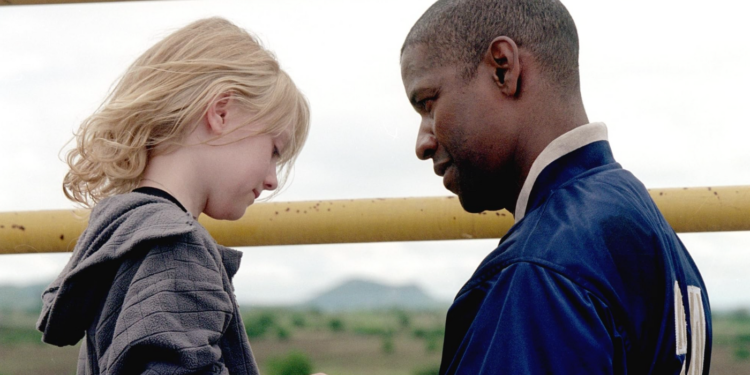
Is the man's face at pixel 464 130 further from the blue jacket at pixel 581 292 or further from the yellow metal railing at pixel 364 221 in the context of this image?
the yellow metal railing at pixel 364 221

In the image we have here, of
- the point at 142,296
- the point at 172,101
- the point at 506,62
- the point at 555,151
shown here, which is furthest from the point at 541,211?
the point at 172,101

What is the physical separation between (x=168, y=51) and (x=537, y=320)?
0.91 m

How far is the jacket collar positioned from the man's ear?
101 mm

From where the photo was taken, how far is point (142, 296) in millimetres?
1078

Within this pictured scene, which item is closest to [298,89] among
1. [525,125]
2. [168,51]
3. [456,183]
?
[168,51]

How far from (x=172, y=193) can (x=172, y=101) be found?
0.18 metres

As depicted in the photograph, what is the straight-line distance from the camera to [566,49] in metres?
1.18

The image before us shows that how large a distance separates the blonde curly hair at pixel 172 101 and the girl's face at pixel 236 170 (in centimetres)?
3

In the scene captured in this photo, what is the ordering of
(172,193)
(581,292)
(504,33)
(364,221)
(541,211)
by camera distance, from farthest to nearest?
(364,221)
(172,193)
(504,33)
(541,211)
(581,292)

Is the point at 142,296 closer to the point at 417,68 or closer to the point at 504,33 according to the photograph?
the point at 417,68

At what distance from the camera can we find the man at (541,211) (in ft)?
2.98

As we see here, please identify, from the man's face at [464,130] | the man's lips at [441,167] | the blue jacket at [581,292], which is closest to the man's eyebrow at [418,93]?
the man's face at [464,130]

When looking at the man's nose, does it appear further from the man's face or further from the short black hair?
the short black hair

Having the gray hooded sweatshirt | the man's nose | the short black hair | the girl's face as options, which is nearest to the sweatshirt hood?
the gray hooded sweatshirt
